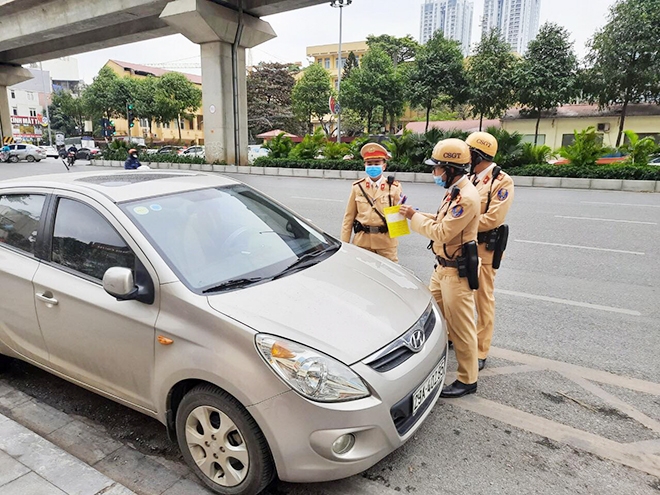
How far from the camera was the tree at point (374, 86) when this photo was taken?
37625 mm

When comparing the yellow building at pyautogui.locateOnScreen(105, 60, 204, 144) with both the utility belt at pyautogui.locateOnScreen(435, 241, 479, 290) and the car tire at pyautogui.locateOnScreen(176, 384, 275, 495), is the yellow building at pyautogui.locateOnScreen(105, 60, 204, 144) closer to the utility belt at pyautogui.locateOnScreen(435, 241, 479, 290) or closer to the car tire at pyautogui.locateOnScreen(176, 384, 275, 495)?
the utility belt at pyautogui.locateOnScreen(435, 241, 479, 290)

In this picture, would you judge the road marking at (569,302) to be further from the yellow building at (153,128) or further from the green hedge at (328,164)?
the yellow building at (153,128)

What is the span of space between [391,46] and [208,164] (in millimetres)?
39962

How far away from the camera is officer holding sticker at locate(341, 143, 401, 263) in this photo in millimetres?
4223

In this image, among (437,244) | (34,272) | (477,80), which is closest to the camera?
(34,272)

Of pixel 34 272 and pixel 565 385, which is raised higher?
pixel 34 272

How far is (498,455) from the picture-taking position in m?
2.61

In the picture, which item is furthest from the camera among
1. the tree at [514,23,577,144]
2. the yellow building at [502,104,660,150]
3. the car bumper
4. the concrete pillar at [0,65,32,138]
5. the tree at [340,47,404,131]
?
the tree at [340,47,404,131]

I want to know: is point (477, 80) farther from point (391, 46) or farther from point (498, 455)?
point (498, 455)

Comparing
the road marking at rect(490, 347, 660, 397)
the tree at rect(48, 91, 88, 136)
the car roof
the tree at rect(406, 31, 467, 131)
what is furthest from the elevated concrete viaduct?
the tree at rect(48, 91, 88, 136)

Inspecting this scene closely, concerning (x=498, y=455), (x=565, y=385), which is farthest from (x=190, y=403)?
(x=565, y=385)

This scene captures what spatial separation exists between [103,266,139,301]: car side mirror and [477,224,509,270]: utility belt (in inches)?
92.1

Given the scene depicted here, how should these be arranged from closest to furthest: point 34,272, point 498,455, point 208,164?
point 498,455 < point 34,272 < point 208,164

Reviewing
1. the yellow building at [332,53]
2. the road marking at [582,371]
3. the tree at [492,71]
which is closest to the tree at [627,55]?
the tree at [492,71]
